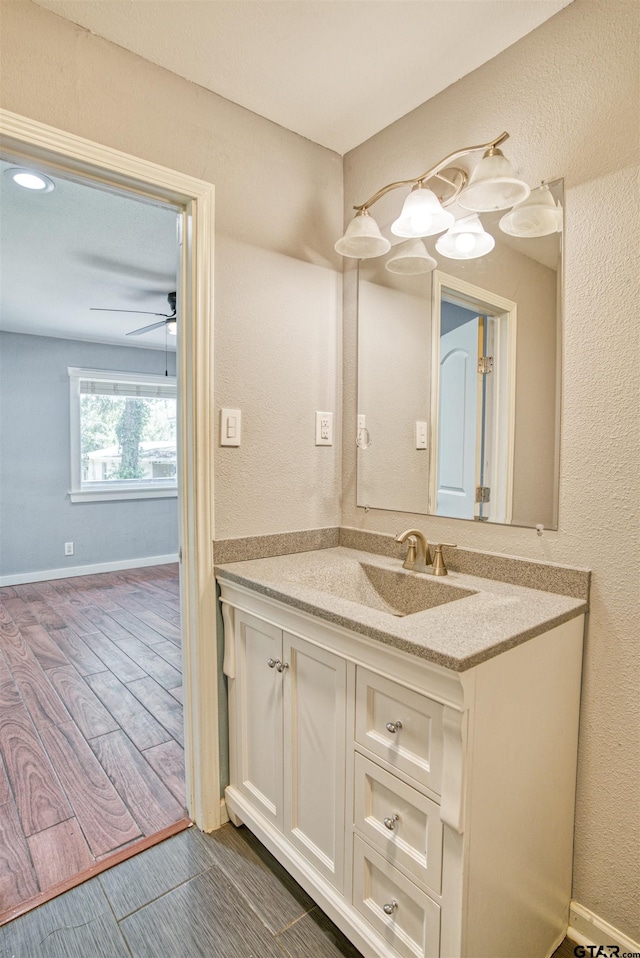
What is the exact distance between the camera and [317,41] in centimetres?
139

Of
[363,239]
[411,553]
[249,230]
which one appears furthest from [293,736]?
[249,230]

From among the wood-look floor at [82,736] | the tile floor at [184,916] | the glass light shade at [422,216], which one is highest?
the glass light shade at [422,216]

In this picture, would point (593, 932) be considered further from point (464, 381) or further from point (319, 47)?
point (319, 47)

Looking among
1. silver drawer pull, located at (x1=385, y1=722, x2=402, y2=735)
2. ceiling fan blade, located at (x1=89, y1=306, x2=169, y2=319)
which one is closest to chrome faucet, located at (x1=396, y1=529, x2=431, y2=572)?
silver drawer pull, located at (x1=385, y1=722, x2=402, y2=735)

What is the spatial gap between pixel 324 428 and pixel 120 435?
4.01 metres

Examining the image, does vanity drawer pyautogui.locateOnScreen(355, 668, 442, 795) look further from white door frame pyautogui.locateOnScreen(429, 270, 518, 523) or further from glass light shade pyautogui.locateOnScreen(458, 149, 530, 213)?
glass light shade pyautogui.locateOnScreen(458, 149, 530, 213)

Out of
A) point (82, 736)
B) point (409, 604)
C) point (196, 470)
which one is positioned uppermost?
point (196, 470)

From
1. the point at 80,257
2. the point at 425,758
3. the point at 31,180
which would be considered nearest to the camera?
the point at 425,758

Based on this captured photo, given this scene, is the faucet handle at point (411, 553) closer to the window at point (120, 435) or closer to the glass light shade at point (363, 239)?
the glass light shade at point (363, 239)

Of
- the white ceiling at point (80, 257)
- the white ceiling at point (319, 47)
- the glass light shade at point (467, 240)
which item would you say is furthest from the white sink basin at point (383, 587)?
the white ceiling at point (319, 47)

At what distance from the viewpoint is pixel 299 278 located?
182 cm

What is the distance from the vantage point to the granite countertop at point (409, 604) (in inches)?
38.6

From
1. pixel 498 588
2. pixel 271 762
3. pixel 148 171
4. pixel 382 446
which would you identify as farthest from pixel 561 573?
pixel 148 171

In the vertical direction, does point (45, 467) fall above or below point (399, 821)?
above
